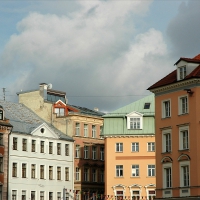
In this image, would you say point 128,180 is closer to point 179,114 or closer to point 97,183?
point 97,183

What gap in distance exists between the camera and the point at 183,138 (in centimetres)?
6769

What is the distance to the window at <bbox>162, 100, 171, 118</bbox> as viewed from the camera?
7000cm

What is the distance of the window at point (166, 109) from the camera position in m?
70.0

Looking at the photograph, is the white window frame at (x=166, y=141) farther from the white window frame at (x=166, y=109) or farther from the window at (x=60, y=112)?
the window at (x=60, y=112)

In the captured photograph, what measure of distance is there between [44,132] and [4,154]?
8.93 meters

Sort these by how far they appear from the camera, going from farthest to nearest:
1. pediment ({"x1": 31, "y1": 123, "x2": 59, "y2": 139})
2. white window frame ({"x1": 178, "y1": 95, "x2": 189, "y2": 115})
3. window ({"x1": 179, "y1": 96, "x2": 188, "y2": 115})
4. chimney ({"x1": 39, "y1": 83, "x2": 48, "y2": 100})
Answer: chimney ({"x1": 39, "y1": 83, "x2": 48, "y2": 100}) < pediment ({"x1": 31, "y1": 123, "x2": 59, "y2": 139}) < window ({"x1": 179, "y1": 96, "x2": 188, "y2": 115}) < white window frame ({"x1": 178, "y1": 95, "x2": 189, "y2": 115})

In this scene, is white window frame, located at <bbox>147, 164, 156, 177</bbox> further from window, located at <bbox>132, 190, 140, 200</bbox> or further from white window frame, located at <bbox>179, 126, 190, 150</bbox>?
white window frame, located at <bbox>179, 126, 190, 150</bbox>

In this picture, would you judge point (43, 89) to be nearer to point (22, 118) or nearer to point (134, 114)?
point (22, 118)

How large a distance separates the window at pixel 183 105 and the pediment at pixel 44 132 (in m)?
35.7

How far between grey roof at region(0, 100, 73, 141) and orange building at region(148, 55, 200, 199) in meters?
31.9

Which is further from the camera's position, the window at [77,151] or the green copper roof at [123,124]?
the window at [77,151]

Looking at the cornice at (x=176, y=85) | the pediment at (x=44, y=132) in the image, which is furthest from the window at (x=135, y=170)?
the cornice at (x=176, y=85)

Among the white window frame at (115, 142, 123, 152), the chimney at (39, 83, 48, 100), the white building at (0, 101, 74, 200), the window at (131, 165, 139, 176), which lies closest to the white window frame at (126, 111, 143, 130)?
the white window frame at (115, 142, 123, 152)

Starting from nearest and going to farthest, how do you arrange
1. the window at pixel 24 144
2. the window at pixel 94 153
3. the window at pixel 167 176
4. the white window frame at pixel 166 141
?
1. the window at pixel 167 176
2. the white window frame at pixel 166 141
3. the window at pixel 24 144
4. the window at pixel 94 153
